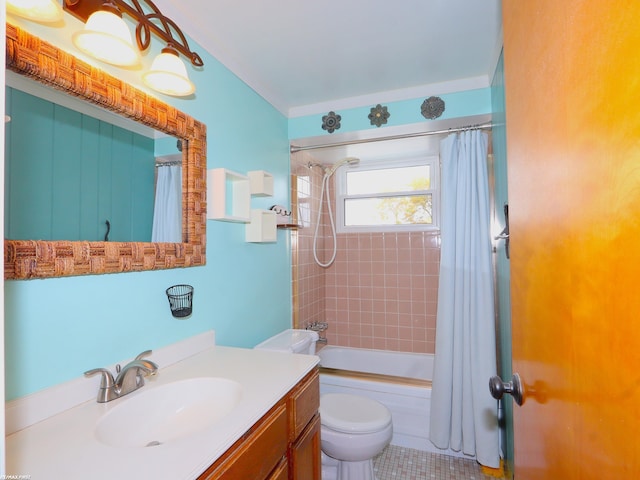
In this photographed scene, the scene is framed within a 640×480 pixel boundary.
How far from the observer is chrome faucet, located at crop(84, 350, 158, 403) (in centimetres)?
100

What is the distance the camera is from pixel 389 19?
149 centimetres

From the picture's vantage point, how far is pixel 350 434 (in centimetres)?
171

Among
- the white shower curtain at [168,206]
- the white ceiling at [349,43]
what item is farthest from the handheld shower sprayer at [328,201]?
the white shower curtain at [168,206]

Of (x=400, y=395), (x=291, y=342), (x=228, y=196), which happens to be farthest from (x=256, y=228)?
(x=400, y=395)

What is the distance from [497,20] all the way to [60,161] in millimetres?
1880

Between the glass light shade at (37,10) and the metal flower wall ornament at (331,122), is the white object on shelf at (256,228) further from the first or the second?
the glass light shade at (37,10)

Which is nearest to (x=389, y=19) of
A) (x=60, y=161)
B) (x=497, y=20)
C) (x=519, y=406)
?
(x=497, y=20)

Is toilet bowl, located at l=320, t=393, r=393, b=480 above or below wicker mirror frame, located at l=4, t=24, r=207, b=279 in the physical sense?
below

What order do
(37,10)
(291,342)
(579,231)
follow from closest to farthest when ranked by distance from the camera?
(579,231) → (37,10) → (291,342)

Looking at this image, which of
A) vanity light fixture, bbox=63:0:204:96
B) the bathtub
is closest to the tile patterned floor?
the bathtub

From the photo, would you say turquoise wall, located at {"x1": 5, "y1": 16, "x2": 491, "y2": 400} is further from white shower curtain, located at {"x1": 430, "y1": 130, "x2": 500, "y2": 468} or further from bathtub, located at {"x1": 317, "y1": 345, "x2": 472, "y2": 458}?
bathtub, located at {"x1": 317, "y1": 345, "x2": 472, "y2": 458}

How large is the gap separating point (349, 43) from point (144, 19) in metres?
0.97

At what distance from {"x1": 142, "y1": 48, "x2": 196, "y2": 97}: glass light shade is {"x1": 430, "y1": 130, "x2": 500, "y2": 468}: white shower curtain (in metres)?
1.69

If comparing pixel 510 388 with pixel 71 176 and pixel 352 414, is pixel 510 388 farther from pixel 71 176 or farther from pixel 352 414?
pixel 71 176
